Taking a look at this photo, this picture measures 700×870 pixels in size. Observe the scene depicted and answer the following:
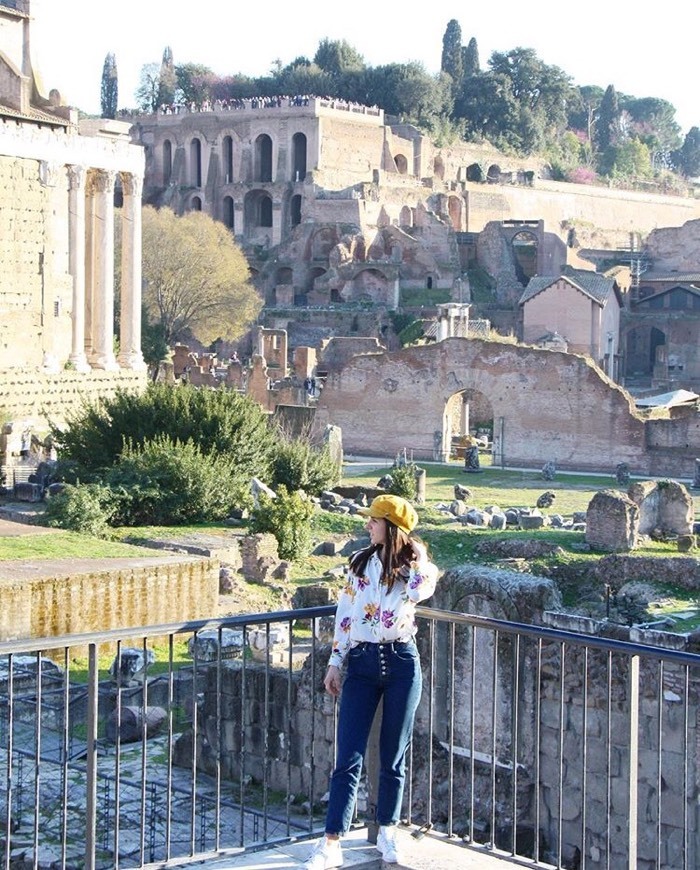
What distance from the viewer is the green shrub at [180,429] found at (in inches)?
929

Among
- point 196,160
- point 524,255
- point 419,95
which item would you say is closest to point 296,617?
point 524,255

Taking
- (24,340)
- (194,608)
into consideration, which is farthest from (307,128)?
(194,608)

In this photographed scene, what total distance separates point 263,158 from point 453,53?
69.0 feet

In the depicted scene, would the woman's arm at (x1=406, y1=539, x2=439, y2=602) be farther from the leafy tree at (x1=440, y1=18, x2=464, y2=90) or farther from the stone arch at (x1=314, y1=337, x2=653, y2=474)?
the leafy tree at (x1=440, y1=18, x2=464, y2=90)

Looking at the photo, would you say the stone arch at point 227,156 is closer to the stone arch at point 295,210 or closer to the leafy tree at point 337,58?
the stone arch at point 295,210

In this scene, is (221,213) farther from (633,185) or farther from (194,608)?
(194,608)

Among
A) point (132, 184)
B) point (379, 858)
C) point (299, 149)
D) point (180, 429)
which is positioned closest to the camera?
point (379, 858)

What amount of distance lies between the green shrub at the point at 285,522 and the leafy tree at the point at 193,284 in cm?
3313

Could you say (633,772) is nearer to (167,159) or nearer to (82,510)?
(82,510)

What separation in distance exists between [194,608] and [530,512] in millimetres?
11491

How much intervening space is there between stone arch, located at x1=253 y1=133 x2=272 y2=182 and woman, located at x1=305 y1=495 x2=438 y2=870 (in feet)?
240

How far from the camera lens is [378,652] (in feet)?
19.9

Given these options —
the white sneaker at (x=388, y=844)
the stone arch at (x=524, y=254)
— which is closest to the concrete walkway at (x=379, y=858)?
the white sneaker at (x=388, y=844)

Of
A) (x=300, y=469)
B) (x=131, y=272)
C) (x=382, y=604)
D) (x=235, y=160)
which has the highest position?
(x=235, y=160)
